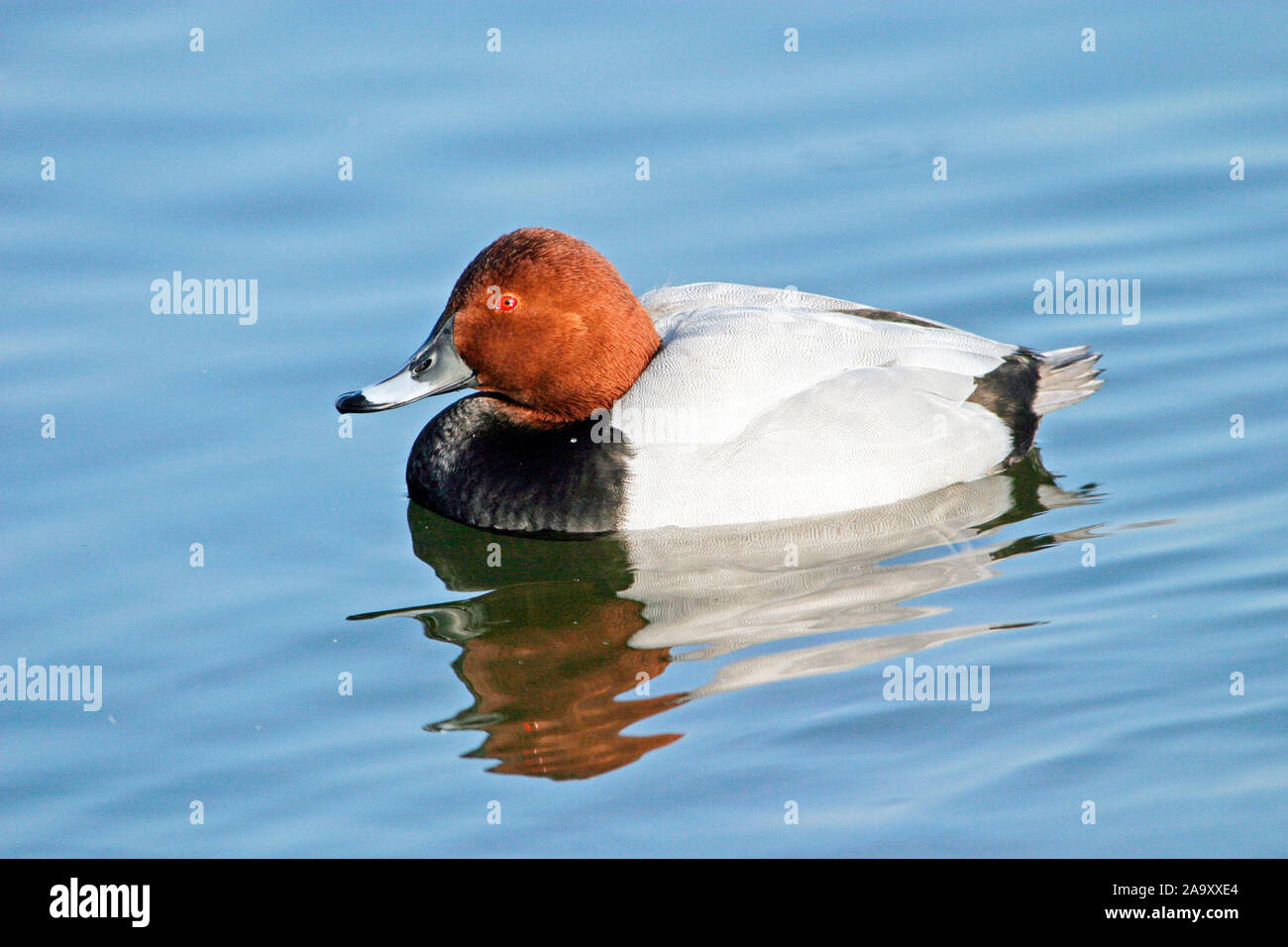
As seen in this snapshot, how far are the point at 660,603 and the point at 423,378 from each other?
1546mm

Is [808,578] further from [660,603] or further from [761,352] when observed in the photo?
[761,352]

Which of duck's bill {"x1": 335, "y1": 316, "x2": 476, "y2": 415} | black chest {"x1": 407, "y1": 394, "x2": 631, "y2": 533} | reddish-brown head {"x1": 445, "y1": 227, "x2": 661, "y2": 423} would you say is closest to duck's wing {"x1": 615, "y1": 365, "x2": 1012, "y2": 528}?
black chest {"x1": 407, "y1": 394, "x2": 631, "y2": 533}

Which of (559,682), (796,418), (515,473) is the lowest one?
(559,682)

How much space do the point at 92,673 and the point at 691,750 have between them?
2.50 meters

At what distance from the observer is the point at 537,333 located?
25.2 ft

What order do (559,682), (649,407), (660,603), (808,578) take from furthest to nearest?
(649,407), (808,578), (660,603), (559,682)

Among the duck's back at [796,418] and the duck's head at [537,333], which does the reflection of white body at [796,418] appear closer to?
the duck's back at [796,418]

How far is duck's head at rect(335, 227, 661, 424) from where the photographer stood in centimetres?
763

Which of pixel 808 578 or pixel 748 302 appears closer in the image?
pixel 808 578

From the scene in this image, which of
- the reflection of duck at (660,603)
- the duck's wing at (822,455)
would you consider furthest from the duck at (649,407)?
the reflection of duck at (660,603)

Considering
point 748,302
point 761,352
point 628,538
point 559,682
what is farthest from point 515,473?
point 748,302

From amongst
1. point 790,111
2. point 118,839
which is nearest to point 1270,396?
point 790,111

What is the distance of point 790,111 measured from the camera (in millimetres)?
10938
